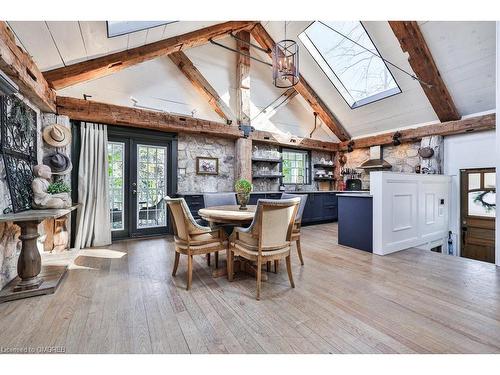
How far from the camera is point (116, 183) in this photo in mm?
4242

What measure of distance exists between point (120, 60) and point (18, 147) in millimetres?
1845

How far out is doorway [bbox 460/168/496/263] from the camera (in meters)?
4.37

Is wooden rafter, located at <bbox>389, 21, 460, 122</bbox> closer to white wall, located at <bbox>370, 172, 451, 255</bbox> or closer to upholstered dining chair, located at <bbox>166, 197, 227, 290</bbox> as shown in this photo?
white wall, located at <bbox>370, 172, 451, 255</bbox>

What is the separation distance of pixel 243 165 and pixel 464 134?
4806 mm

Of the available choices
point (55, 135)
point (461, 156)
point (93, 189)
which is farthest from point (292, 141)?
point (55, 135)

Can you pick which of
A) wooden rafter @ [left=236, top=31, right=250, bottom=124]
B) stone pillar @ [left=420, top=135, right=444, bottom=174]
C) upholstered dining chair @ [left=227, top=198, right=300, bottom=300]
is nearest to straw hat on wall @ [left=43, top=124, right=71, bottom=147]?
upholstered dining chair @ [left=227, top=198, right=300, bottom=300]

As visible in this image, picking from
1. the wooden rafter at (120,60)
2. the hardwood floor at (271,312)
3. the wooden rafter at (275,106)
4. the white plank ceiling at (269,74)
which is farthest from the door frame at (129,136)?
the wooden rafter at (275,106)

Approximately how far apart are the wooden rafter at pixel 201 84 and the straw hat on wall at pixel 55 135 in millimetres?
2557

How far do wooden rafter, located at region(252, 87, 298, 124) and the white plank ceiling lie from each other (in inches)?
5.2

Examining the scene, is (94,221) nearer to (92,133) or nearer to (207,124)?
(92,133)

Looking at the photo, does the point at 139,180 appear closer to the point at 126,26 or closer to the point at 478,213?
the point at 126,26

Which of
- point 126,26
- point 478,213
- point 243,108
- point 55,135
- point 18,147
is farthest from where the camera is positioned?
point 243,108

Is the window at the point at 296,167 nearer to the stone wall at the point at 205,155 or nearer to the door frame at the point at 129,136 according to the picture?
the stone wall at the point at 205,155

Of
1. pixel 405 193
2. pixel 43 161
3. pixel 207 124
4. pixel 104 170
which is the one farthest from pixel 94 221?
pixel 405 193
